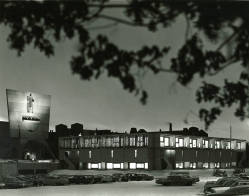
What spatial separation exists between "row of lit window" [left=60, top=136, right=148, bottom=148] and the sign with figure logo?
652 centimetres

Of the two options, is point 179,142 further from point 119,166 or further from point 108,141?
point 108,141

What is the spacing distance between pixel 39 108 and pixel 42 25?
226 feet

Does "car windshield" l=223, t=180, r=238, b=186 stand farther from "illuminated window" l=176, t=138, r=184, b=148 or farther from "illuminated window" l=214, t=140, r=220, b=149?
"illuminated window" l=214, t=140, r=220, b=149

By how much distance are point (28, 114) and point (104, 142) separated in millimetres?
13201

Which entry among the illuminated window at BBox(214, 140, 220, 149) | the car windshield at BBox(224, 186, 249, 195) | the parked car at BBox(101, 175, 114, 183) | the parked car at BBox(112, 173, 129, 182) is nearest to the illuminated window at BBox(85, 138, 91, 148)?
the illuminated window at BBox(214, 140, 220, 149)

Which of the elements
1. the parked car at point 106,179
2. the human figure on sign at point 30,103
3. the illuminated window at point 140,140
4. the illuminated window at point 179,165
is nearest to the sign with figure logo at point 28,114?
the human figure on sign at point 30,103

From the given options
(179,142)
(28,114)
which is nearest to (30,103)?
(28,114)

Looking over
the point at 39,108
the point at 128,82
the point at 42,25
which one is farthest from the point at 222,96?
the point at 39,108

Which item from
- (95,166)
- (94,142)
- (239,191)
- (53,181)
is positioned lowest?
(53,181)

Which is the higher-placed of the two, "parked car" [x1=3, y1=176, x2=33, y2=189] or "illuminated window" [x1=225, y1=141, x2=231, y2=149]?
"illuminated window" [x1=225, y1=141, x2=231, y2=149]

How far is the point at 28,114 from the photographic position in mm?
73625

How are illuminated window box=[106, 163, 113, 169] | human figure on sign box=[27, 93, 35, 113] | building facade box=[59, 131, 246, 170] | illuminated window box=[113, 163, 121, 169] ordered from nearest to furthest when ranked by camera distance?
building facade box=[59, 131, 246, 170] < human figure on sign box=[27, 93, 35, 113] < illuminated window box=[113, 163, 121, 169] < illuminated window box=[106, 163, 113, 169]

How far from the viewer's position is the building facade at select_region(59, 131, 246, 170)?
2817 inches

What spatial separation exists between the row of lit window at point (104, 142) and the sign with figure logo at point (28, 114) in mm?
6519
